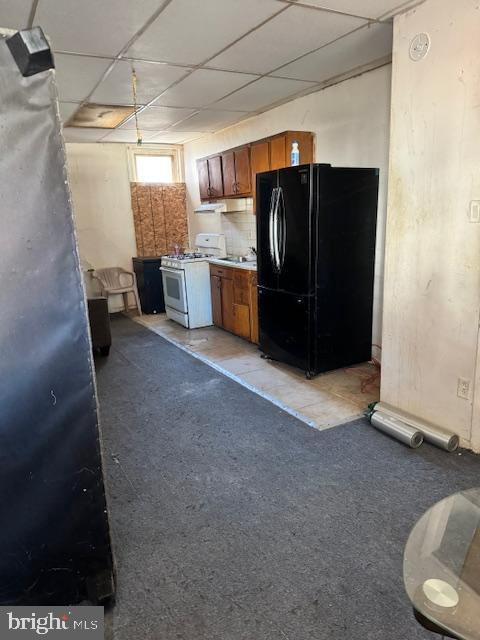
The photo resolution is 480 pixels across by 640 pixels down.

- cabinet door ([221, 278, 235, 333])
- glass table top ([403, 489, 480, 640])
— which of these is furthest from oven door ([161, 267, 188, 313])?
glass table top ([403, 489, 480, 640])

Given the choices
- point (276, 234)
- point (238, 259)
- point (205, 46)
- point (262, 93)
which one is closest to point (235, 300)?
point (238, 259)

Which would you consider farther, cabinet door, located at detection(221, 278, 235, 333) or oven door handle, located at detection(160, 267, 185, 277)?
oven door handle, located at detection(160, 267, 185, 277)

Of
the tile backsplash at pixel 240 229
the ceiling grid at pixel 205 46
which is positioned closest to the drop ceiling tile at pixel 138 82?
the ceiling grid at pixel 205 46

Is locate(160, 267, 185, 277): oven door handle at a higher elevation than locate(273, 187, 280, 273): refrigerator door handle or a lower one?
lower

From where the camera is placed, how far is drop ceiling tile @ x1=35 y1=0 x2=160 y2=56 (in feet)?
7.49

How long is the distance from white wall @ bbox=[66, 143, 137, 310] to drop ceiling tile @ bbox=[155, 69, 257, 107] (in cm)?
244

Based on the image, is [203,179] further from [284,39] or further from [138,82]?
[284,39]

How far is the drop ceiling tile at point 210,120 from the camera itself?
190 inches

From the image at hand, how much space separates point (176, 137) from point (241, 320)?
314cm

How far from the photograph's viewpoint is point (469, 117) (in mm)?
2312

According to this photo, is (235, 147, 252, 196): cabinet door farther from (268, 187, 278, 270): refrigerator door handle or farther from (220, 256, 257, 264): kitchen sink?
(268, 187, 278, 270): refrigerator door handle

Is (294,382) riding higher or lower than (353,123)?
lower

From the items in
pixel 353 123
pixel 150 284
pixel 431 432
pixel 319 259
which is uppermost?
pixel 353 123

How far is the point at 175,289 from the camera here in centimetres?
560
